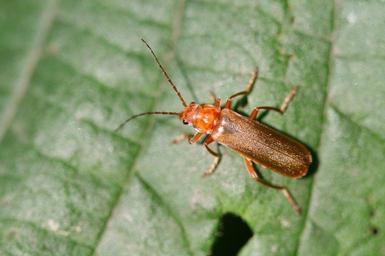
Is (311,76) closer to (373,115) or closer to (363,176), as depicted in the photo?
(373,115)

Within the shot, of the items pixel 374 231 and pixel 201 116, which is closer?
pixel 374 231

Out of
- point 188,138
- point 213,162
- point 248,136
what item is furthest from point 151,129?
point 248,136

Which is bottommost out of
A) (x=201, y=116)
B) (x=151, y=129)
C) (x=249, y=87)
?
(x=151, y=129)

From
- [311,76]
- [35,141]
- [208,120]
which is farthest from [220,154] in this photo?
[35,141]

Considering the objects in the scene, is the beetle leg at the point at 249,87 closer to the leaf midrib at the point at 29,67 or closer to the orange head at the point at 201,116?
the orange head at the point at 201,116

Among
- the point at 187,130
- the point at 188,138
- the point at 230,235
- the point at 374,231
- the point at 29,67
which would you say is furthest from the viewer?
the point at 29,67

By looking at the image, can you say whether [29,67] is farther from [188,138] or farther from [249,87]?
[249,87]

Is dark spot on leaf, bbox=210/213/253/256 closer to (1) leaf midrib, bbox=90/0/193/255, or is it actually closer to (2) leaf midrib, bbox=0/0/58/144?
(1) leaf midrib, bbox=90/0/193/255
